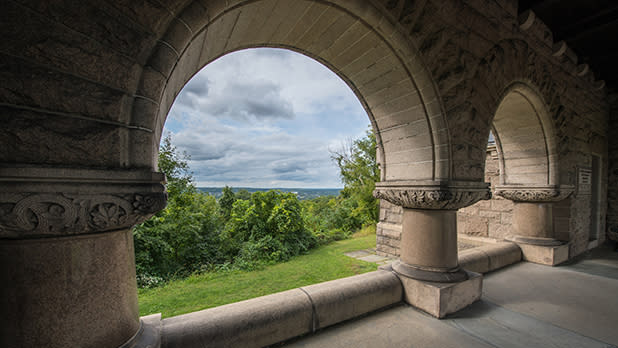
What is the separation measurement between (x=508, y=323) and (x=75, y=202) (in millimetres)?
2759

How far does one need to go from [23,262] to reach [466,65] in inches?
116

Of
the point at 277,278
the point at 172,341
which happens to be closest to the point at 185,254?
the point at 277,278

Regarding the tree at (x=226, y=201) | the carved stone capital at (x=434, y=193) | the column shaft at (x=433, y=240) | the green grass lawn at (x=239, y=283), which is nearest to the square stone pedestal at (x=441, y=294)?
the column shaft at (x=433, y=240)

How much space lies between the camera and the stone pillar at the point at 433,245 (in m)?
2.04

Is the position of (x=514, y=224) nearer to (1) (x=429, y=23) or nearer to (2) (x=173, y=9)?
(1) (x=429, y=23)

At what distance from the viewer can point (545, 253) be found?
337 cm

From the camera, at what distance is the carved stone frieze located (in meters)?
0.77

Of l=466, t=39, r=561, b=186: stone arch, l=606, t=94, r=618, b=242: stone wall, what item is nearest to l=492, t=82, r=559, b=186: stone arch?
l=466, t=39, r=561, b=186: stone arch

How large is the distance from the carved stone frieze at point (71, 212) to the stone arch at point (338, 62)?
150 millimetres

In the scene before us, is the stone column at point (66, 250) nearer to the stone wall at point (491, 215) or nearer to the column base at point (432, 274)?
the column base at point (432, 274)

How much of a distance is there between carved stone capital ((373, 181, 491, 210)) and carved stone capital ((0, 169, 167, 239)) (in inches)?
71.3

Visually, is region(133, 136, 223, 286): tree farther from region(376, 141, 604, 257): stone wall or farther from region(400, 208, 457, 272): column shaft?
region(400, 208, 457, 272): column shaft

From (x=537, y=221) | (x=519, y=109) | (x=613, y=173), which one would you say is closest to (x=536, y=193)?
(x=537, y=221)

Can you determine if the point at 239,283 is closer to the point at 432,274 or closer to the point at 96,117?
the point at 432,274
